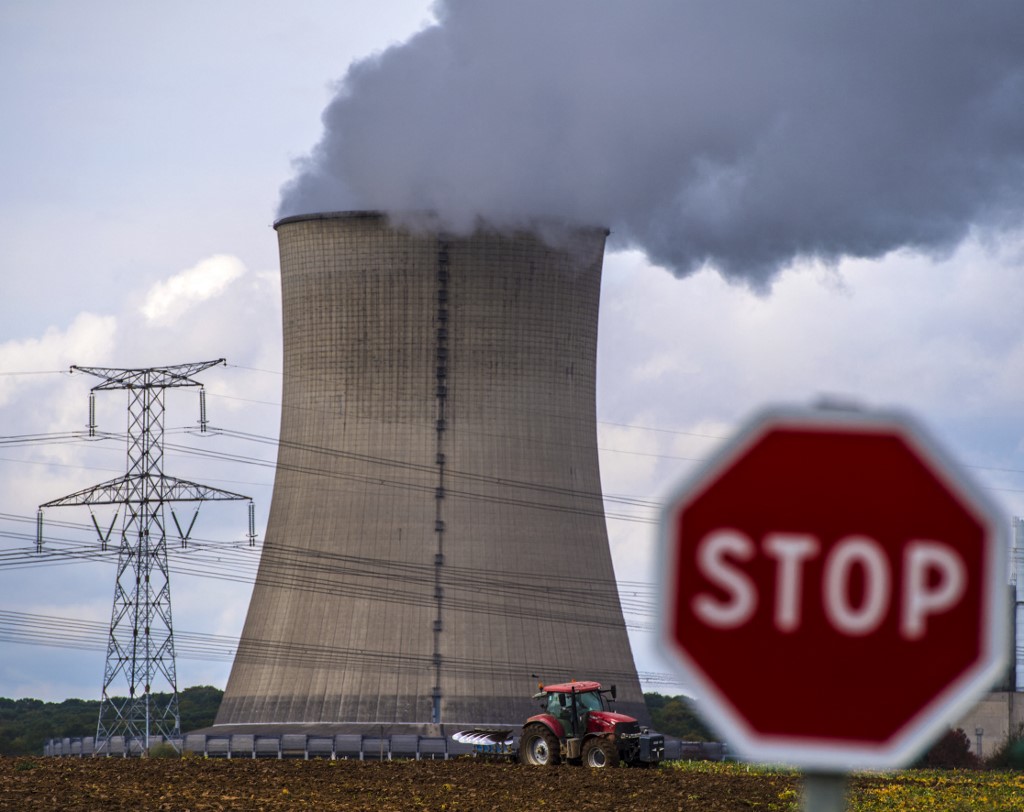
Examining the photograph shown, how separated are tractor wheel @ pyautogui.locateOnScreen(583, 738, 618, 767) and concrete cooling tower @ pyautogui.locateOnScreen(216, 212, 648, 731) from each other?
729 cm

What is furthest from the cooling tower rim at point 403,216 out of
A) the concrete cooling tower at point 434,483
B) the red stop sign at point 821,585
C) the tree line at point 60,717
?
the red stop sign at point 821,585

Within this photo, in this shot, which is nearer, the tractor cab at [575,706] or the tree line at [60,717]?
the tractor cab at [575,706]

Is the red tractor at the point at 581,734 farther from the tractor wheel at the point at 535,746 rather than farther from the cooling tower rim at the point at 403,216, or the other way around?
the cooling tower rim at the point at 403,216

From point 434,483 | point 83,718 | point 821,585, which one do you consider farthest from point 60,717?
point 821,585

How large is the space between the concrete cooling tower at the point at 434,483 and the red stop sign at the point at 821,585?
27356 mm

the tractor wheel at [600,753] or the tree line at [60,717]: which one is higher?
the tractor wheel at [600,753]

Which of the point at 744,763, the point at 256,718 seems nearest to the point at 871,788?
the point at 744,763

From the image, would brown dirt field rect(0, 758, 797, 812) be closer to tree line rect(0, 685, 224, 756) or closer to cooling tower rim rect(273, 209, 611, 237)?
cooling tower rim rect(273, 209, 611, 237)

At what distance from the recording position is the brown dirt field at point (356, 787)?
46.4 ft

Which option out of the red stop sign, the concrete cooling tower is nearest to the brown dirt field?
the concrete cooling tower

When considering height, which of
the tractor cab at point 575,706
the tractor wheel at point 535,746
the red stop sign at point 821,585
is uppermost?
the red stop sign at point 821,585

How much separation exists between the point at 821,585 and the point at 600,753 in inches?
810

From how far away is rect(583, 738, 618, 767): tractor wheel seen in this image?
21.7 meters

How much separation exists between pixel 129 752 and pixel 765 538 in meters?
32.8
